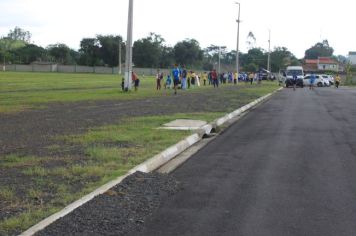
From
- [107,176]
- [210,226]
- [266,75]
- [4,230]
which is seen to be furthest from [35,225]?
[266,75]

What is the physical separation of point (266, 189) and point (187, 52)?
136 m

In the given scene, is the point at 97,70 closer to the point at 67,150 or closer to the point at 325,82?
the point at 325,82

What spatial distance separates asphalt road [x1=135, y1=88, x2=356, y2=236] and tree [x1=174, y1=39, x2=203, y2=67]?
12886 cm

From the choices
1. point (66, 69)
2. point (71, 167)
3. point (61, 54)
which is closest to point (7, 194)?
point (71, 167)

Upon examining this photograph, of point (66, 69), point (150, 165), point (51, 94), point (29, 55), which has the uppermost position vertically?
point (29, 55)

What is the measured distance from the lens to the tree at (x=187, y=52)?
466ft

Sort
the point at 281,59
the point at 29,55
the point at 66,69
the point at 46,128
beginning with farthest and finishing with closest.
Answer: the point at 29,55 < the point at 281,59 < the point at 66,69 < the point at 46,128

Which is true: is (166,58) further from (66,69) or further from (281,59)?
(66,69)

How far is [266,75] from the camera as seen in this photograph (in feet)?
321

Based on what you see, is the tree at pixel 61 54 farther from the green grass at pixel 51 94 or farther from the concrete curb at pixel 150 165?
the concrete curb at pixel 150 165

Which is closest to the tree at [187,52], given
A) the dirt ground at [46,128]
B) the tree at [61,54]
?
the tree at [61,54]

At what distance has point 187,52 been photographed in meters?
142

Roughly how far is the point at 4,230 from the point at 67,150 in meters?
5.11

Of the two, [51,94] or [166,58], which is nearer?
[51,94]
